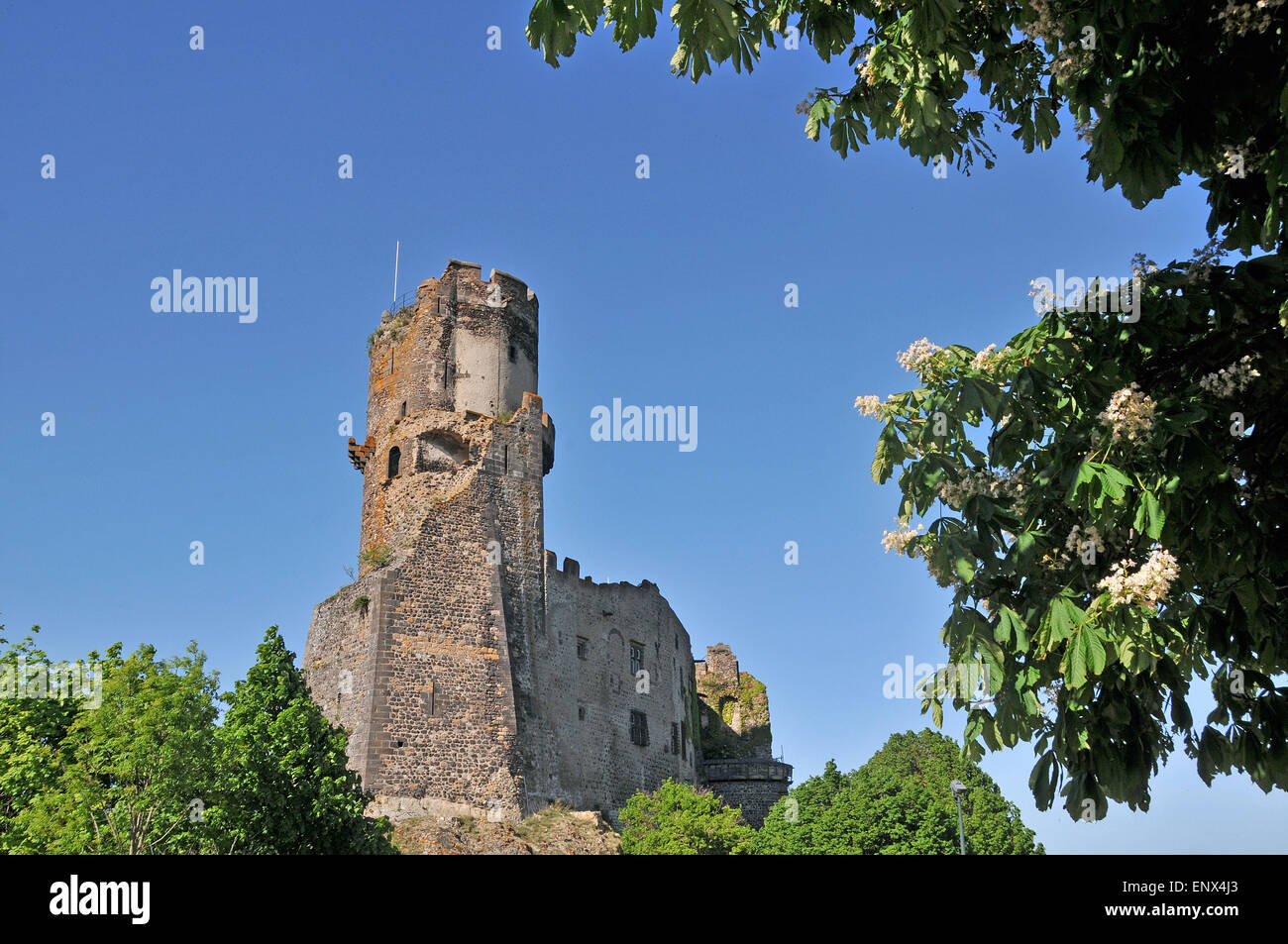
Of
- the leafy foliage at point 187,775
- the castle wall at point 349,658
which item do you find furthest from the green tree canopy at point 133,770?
the castle wall at point 349,658

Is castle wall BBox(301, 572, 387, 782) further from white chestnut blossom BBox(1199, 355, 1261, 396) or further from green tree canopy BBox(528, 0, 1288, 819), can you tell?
white chestnut blossom BBox(1199, 355, 1261, 396)

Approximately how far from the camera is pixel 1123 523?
763cm

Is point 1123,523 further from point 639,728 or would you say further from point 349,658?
point 639,728

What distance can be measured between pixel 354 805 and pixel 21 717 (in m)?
10.6

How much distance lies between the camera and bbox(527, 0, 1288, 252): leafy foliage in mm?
6684

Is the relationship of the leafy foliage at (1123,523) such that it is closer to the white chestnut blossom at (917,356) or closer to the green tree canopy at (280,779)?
the white chestnut blossom at (917,356)

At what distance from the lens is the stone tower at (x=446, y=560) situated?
35844 mm

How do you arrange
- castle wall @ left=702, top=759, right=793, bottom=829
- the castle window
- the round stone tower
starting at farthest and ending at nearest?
1. castle wall @ left=702, top=759, right=793, bottom=829
2. the castle window
3. the round stone tower

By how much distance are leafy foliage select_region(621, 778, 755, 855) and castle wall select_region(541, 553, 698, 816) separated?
1.76 metres

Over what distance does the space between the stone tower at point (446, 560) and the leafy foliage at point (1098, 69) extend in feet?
99.7

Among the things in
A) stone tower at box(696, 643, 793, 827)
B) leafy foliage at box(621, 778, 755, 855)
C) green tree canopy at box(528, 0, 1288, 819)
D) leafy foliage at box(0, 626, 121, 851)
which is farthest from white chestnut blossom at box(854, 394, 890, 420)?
stone tower at box(696, 643, 793, 827)
